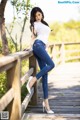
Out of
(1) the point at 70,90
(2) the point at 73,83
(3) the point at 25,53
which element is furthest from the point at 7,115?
(2) the point at 73,83

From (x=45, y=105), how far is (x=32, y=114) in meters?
0.31

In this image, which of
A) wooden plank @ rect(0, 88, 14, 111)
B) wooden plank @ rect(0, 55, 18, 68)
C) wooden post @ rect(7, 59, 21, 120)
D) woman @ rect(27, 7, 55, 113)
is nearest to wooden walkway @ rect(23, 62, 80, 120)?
woman @ rect(27, 7, 55, 113)

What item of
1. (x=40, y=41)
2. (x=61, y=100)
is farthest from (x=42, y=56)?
(x=61, y=100)

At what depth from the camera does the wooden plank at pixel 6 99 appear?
356 cm

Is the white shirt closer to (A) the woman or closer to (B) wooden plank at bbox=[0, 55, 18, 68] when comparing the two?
(A) the woman

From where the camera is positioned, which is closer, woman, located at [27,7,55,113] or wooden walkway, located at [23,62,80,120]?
wooden walkway, located at [23,62,80,120]

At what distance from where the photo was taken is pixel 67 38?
77.3 ft

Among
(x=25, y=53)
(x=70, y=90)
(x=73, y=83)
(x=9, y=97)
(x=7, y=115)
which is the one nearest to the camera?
(x=9, y=97)

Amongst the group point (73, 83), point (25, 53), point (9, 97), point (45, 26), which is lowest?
point (73, 83)

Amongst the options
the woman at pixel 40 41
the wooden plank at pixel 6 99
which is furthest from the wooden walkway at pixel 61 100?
the wooden plank at pixel 6 99

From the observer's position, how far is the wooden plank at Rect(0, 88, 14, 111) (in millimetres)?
3555

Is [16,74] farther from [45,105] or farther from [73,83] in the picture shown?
[73,83]

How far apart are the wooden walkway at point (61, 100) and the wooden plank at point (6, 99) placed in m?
0.98

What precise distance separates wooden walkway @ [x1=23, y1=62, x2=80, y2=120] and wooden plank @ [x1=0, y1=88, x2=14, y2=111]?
980 millimetres
